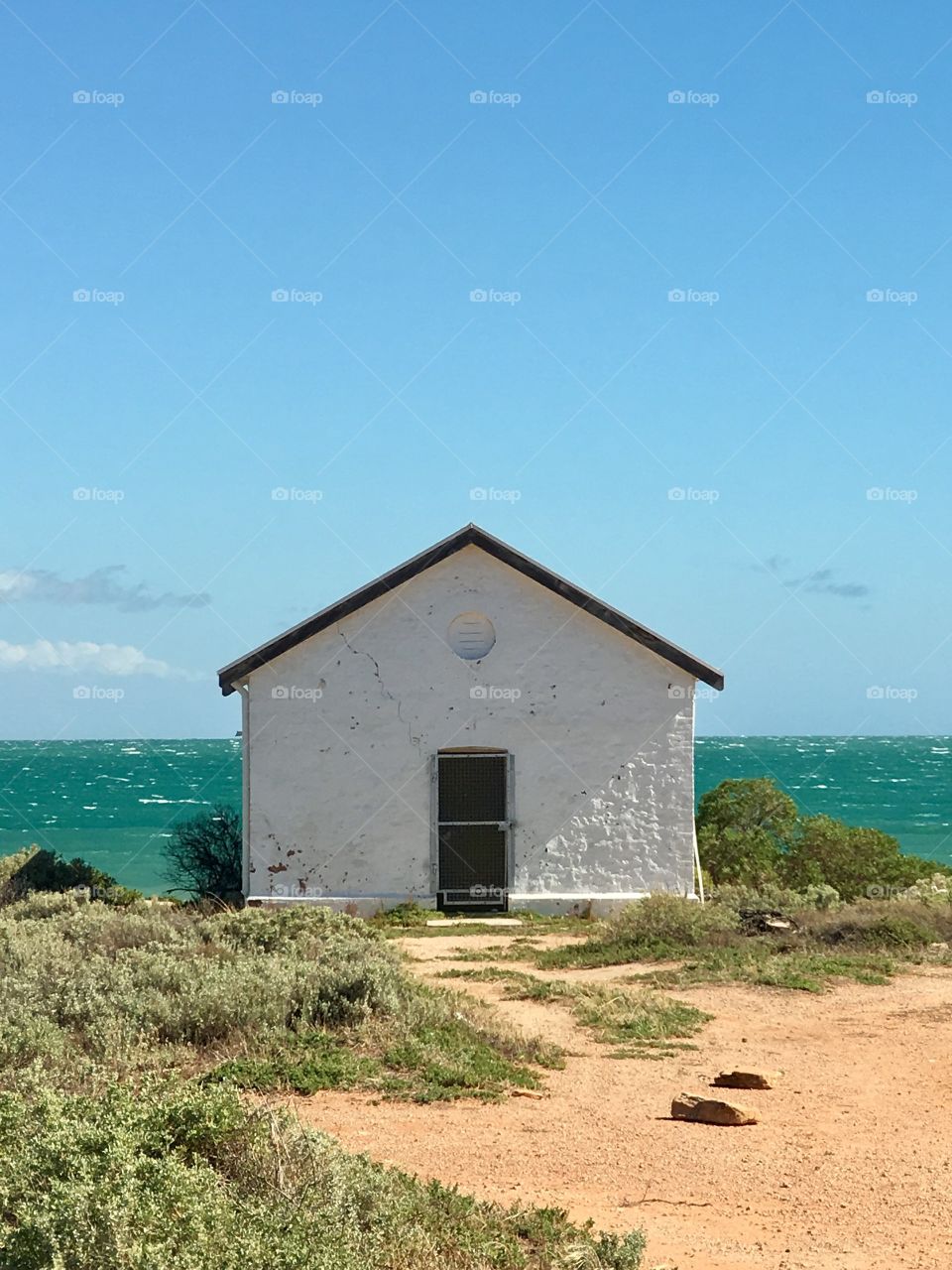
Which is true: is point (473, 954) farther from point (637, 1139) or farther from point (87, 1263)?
point (87, 1263)

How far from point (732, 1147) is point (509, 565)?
1230 centimetres

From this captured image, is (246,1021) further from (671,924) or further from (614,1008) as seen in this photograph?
(671,924)

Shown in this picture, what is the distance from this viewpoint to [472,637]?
19.5 meters

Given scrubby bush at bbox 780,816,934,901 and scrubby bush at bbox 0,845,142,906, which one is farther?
scrubby bush at bbox 780,816,934,901

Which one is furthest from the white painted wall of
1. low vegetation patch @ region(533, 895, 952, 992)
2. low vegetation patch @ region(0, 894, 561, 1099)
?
low vegetation patch @ region(0, 894, 561, 1099)

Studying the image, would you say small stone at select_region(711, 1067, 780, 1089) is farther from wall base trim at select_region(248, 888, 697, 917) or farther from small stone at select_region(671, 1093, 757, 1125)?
wall base trim at select_region(248, 888, 697, 917)

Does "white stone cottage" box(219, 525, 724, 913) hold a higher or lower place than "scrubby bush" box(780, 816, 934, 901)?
higher

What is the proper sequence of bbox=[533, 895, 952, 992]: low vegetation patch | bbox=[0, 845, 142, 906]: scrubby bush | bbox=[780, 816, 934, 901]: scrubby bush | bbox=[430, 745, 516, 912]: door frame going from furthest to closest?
bbox=[780, 816, 934, 901]: scrubby bush, bbox=[430, 745, 516, 912]: door frame, bbox=[0, 845, 142, 906]: scrubby bush, bbox=[533, 895, 952, 992]: low vegetation patch

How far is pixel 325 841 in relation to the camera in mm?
19078

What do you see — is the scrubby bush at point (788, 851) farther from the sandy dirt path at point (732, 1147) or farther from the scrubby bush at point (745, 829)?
the sandy dirt path at point (732, 1147)

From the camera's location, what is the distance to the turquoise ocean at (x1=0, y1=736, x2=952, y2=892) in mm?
52438

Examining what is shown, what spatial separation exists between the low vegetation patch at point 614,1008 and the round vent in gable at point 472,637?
657 cm

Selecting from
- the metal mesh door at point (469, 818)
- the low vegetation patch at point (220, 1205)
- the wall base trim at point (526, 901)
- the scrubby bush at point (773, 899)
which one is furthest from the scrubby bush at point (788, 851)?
the low vegetation patch at point (220, 1205)

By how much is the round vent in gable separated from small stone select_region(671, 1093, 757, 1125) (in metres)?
11.3
